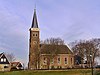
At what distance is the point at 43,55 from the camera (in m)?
110

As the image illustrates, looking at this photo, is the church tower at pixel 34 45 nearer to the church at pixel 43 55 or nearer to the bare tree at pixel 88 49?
the church at pixel 43 55

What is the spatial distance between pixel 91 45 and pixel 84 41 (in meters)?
6.36

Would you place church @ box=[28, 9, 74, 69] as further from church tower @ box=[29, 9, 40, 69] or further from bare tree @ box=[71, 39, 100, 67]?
bare tree @ box=[71, 39, 100, 67]

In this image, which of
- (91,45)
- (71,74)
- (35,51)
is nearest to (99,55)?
(91,45)

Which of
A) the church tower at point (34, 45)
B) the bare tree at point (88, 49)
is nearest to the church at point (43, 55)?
the church tower at point (34, 45)

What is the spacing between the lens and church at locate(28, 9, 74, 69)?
104 m

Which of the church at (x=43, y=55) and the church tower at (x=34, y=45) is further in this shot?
the church at (x=43, y=55)

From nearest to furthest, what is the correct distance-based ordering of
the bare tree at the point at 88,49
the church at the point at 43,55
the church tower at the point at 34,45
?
the bare tree at the point at 88,49 → the church tower at the point at 34,45 → the church at the point at 43,55

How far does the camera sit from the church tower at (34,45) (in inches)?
4079

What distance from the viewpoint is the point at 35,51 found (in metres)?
104

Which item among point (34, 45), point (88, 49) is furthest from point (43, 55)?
point (88, 49)

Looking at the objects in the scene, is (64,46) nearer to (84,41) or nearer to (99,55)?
(84,41)

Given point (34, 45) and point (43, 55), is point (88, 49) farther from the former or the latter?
point (34, 45)

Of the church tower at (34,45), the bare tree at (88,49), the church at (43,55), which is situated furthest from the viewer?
the church at (43,55)
